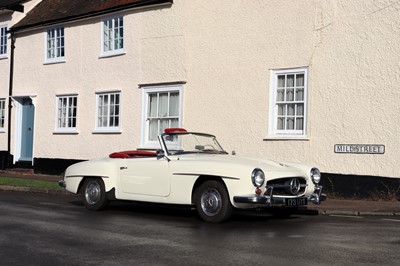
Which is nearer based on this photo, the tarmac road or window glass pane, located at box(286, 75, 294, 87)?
the tarmac road

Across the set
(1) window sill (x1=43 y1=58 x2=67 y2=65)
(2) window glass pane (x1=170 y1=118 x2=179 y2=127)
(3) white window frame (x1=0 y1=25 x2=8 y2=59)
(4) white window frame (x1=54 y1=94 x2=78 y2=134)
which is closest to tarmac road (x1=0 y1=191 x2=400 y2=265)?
(2) window glass pane (x1=170 y1=118 x2=179 y2=127)

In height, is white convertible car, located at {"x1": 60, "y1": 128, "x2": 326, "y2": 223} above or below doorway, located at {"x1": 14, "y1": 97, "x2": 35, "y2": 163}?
below

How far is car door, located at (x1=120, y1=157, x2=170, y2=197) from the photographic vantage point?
32.7ft

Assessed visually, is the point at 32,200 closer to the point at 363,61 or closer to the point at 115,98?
the point at 115,98

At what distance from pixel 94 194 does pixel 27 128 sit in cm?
1164

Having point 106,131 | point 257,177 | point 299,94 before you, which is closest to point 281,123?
point 299,94

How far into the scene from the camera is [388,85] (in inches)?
512

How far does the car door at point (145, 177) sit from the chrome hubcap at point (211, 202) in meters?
0.76

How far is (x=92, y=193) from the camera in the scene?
11.2 metres

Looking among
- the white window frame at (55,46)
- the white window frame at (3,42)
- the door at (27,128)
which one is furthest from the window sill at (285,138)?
the white window frame at (3,42)

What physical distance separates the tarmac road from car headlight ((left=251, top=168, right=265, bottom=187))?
2.29 ft

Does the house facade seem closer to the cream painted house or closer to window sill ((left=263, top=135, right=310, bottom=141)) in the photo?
window sill ((left=263, top=135, right=310, bottom=141))

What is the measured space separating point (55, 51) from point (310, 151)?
10891 mm

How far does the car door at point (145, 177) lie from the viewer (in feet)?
32.7
